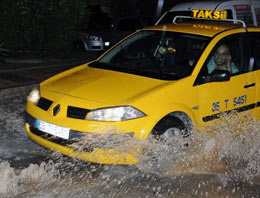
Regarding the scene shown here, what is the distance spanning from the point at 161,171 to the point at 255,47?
7.27 ft

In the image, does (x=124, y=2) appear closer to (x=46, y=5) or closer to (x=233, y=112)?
(x=46, y=5)

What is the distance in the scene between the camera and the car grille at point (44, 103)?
196 inches

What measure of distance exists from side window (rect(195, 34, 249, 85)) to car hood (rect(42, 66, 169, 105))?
0.94 metres

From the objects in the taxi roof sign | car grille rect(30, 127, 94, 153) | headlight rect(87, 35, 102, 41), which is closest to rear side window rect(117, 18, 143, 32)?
headlight rect(87, 35, 102, 41)

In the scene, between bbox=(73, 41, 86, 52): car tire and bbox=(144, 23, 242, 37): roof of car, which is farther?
bbox=(73, 41, 86, 52): car tire

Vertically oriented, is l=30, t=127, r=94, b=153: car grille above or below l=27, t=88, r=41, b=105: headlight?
below

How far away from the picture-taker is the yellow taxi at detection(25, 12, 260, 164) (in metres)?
4.53

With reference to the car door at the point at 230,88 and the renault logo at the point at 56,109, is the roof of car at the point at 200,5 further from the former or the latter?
the renault logo at the point at 56,109

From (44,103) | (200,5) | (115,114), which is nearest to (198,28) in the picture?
(115,114)

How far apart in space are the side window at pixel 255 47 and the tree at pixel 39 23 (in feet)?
24.8

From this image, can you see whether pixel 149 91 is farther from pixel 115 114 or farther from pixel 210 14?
pixel 210 14

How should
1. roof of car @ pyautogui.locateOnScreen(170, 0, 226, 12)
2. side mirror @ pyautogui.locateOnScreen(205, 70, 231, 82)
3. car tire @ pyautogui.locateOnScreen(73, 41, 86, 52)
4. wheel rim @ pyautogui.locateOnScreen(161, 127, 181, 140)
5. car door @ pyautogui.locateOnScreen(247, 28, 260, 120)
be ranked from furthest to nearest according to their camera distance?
car tire @ pyautogui.locateOnScreen(73, 41, 86, 52), roof of car @ pyautogui.locateOnScreen(170, 0, 226, 12), car door @ pyautogui.locateOnScreen(247, 28, 260, 120), side mirror @ pyautogui.locateOnScreen(205, 70, 231, 82), wheel rim @ pyautogui.locateOnScreen(161, 127, 181, 140)

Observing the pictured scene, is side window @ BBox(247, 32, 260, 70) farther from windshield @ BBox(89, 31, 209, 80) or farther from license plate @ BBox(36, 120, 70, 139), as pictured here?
license plate @ BBox(36, 120, 70, 139)

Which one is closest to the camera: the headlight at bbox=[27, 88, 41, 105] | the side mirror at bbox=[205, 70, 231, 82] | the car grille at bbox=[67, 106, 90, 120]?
the car grille at bbox=[67, 106, 90, 120]
